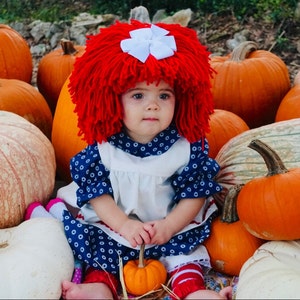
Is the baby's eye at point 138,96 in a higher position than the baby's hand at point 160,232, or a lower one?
higher

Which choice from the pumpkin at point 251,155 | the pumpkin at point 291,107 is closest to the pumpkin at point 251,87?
the pumpkin at point 291,107

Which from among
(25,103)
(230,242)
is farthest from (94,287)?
(25,103)

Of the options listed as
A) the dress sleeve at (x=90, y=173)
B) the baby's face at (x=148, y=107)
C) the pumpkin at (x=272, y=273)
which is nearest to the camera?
the pumpkin at (x=272, y=273)

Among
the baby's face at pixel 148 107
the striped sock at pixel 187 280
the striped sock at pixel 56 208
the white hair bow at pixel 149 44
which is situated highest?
the white hair bow at pixel 149 44

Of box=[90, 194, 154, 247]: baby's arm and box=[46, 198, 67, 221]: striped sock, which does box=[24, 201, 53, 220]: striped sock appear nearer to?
box=[46, 198, 67, 221]: striped sock

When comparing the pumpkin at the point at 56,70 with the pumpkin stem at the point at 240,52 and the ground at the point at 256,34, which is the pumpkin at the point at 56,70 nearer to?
the pumpkin stem at the point at 240,52

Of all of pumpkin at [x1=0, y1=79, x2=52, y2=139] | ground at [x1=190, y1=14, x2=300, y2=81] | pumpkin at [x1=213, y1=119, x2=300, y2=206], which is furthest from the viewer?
ground at [x1=190, y1=14, x2=300, y2=81]

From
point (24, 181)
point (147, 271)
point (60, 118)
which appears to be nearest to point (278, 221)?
point (147, 271)

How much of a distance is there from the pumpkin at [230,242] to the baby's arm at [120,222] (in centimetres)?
27

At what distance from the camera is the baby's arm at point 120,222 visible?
6.07 feet

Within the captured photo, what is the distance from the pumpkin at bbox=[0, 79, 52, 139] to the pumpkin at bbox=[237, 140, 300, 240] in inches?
46.8

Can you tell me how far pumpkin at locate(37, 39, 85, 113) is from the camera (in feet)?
9.83

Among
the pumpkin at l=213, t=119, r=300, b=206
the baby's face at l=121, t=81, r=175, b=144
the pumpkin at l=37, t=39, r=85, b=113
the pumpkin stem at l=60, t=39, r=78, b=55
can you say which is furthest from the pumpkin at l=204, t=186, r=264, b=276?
the pumpkin stem at l=60, t=39, r=78, b=55

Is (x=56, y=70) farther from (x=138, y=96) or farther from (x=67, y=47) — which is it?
(x=138, y=96)
